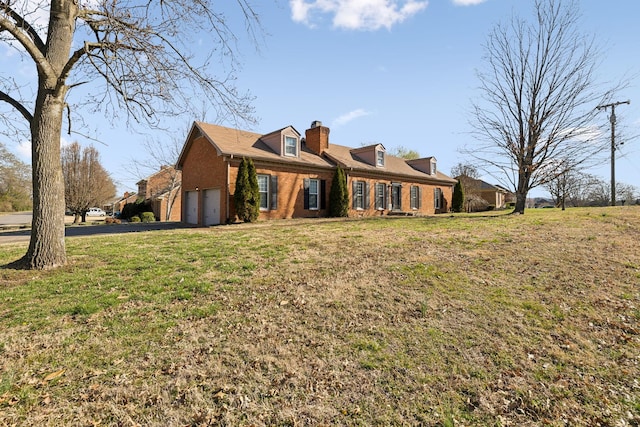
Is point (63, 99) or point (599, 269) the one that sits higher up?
point (63, 99)

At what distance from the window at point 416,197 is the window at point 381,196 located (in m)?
3.56

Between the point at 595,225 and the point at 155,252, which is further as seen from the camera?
the point at 595,225

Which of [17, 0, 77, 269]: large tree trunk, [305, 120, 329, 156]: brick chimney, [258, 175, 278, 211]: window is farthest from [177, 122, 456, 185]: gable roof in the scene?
[17, 0, 77, 269]: large tree trunk

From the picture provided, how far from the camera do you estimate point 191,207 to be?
747 inches

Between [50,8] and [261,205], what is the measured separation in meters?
11.0

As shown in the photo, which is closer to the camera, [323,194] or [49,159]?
[49,159]

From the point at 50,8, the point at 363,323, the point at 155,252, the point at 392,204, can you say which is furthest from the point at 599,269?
the point at 392,204

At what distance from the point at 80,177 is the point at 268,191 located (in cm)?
2391

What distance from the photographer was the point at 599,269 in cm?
694

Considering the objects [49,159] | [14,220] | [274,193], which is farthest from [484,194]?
[14,220]

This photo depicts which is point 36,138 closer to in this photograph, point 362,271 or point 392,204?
point 362,271

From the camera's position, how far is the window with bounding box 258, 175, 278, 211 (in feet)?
55.8

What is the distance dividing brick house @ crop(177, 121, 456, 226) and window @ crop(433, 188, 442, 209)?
4.50 m

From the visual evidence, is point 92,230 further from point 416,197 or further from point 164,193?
point 416,197
